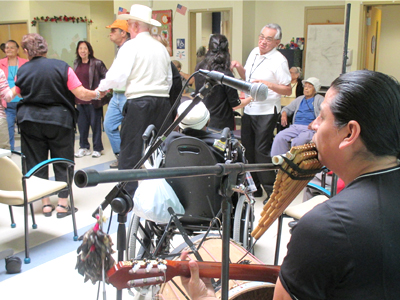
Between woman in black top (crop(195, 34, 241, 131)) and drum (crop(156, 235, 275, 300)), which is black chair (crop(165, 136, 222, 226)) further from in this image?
woman in black top (crop(195, 34, 241, 131))

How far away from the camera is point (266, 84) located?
380 centimetres

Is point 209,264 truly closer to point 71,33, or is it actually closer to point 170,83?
point 170,83

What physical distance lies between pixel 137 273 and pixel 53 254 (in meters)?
2.35

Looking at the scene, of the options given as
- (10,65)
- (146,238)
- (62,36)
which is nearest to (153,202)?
A: (146,238)

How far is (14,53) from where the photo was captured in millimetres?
5699

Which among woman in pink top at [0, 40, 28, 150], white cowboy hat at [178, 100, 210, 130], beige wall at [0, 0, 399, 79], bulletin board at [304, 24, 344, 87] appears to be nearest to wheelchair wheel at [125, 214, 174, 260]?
white cowboy hat at [178, 100, 210, 130]

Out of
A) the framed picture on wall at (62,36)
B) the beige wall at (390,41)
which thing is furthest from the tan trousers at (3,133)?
the beige wall at (390,41)

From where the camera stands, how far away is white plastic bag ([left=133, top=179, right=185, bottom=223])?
6.88ft

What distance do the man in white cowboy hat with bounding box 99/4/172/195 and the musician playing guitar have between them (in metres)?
2.65

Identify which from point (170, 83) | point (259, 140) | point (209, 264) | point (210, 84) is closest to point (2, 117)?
point (170, 83)

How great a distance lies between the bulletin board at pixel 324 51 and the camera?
7.21m

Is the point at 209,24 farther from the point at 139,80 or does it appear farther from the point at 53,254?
the point at 53,254

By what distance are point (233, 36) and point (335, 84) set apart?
6.72 m

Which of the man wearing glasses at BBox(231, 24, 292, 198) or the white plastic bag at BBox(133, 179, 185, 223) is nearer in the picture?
the white plastic bag at BBox(133, 179, 185, 223)
